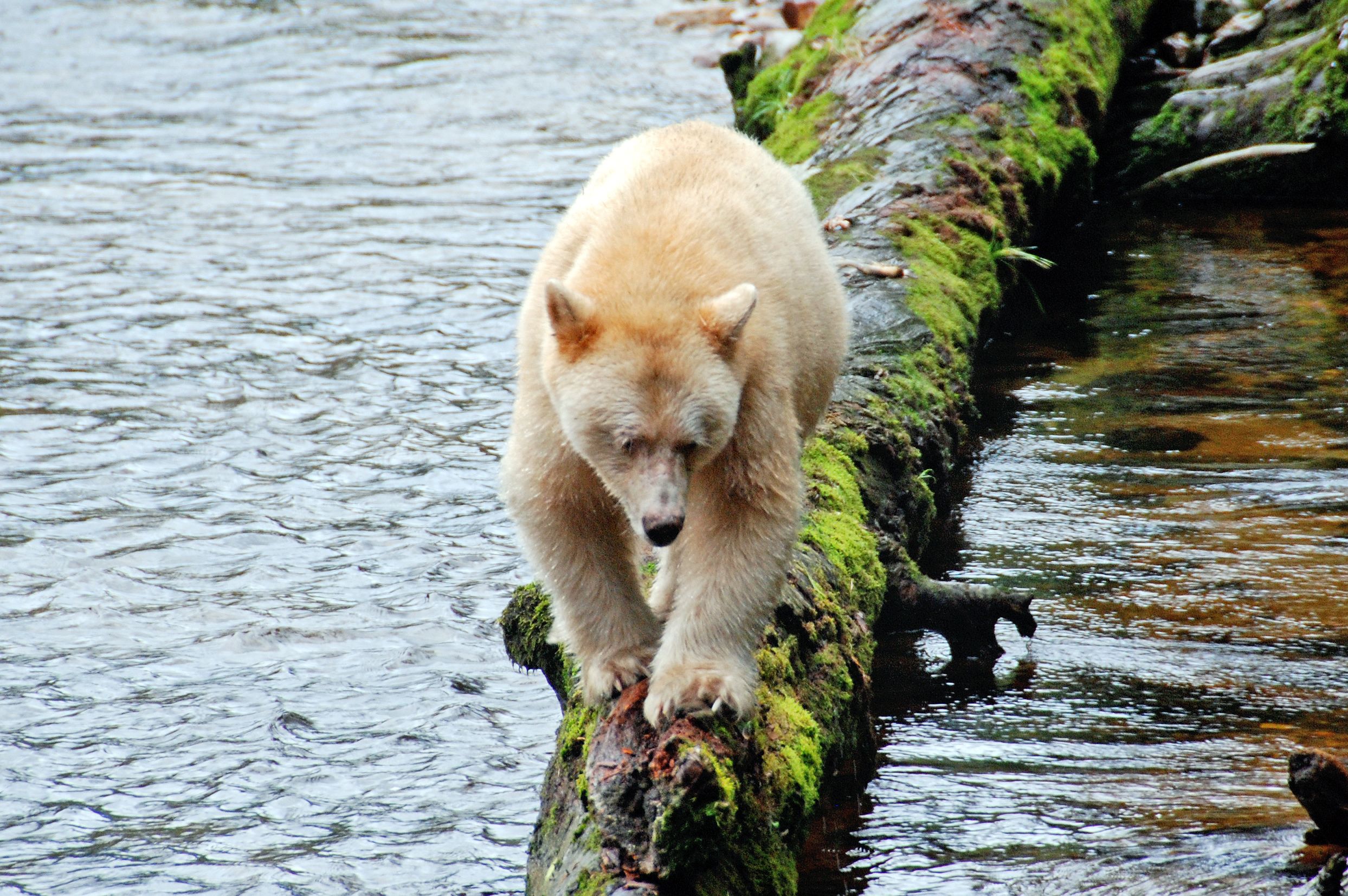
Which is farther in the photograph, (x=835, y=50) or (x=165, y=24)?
(x=165, y=24)

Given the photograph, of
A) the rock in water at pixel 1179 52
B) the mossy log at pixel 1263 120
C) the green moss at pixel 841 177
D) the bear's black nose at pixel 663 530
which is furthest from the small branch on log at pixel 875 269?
the rock in water at pixel 1179 52

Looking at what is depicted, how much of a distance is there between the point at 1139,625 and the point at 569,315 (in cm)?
378

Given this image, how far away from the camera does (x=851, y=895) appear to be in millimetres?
4961

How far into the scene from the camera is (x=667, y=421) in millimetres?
3984

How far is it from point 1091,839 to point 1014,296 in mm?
6433

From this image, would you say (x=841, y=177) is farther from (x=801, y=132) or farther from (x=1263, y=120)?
(x=1263, y=120)

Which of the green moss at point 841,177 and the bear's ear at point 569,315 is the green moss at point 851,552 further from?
the green moss at point 841,177

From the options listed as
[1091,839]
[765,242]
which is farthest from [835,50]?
[1091,839]

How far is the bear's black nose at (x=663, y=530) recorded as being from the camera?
154 inches

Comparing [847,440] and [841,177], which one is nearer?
[847,440]

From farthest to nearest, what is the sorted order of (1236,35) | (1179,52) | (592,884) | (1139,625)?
(1179,52) < (1236,35) < (1139,625) < (592,884)

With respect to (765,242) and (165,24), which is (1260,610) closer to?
(765,242)

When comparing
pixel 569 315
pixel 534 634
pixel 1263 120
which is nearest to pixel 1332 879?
pixel 569 315

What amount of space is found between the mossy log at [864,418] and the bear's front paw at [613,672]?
0.33 ft
